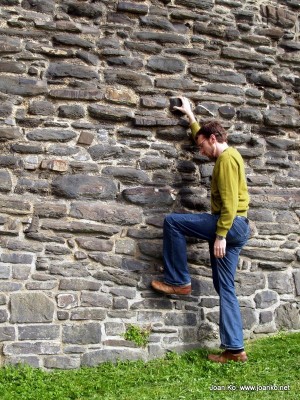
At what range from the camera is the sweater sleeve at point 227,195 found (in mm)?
4820

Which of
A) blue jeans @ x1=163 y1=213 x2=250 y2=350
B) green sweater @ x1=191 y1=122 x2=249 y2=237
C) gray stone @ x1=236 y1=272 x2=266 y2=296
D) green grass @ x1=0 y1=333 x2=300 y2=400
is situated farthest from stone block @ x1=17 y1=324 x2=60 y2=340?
gray stone @ x1=236 y1=272 x2=266 y2=296

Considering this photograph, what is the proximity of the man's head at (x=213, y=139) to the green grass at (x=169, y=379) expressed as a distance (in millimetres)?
1816

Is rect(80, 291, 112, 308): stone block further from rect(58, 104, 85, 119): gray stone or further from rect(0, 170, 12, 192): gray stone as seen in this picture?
rect(58, 104, 85, 119): gray stone

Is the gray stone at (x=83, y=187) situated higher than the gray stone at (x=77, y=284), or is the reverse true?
the gray stone at (x=83, y=187)

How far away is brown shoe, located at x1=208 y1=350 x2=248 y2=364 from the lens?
4.87 meters

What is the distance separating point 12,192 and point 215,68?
243cm

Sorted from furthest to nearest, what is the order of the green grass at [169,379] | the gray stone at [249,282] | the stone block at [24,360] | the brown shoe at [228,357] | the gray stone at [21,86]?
the gray stone at [249,282]
the gray stone at [21,86]
the brown shoe at [228,357]
the stone block at [24,360]
the green grass at [169,379]

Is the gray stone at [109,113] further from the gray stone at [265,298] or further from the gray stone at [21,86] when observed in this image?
the gray stone at [265,298]

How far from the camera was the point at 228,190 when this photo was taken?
484cm

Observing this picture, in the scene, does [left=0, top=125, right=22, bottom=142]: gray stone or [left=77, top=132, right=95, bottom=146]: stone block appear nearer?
[left=0, top=125, right=22, bottom=142]: gray stone

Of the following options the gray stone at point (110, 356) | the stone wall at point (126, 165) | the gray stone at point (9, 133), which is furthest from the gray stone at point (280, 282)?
the gray stone at point (9, 133)

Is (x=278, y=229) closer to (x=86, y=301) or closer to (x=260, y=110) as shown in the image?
(x=260, y=110)

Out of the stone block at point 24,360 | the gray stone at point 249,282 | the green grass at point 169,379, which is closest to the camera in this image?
the green grass at point 169,379

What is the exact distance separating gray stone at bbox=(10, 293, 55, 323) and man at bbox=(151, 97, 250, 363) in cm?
96
